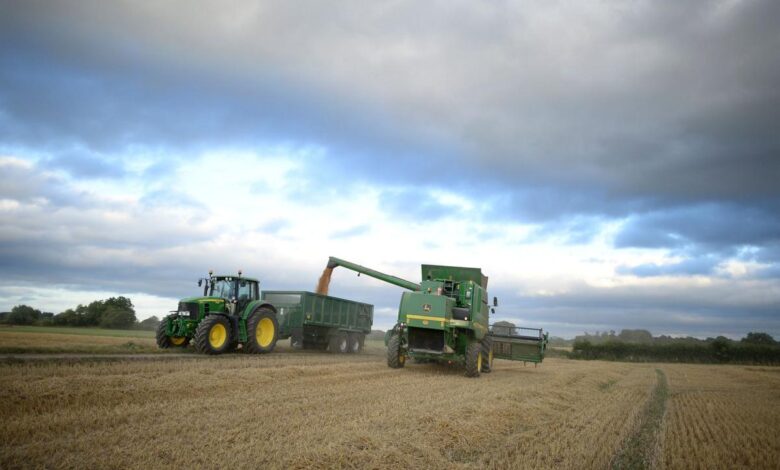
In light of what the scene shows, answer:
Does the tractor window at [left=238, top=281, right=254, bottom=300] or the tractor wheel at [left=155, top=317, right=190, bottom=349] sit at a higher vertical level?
the tractor window at [left=238, top=281, right=254, bottom=300]

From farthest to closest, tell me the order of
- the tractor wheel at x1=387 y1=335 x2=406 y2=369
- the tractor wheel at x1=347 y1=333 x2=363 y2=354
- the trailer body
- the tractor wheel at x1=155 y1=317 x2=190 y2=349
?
the tractor wheel at x1=347 y1=333 x2=363 y2=354
the trailer body
the tractor wheel at x1=155 y1=317 x2=190 y2=349
the tractor wheel at x1=387 y1=335 x2=406 y2=369

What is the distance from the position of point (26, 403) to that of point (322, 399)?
14.0ft

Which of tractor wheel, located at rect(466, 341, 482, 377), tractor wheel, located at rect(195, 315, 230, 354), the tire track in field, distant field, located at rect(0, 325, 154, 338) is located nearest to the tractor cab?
tractor wheel, located at rect(195, 315, 230, 354)

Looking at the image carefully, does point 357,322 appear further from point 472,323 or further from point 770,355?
point 770,355

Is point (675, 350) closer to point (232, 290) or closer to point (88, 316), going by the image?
point (232, 290)

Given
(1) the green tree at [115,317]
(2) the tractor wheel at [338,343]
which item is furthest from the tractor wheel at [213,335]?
(1) the green tree at [115,317]

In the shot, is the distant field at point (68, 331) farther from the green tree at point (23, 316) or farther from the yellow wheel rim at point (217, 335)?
the yellow wheel rim at point (217, 335)

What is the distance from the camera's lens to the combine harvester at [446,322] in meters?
14.2

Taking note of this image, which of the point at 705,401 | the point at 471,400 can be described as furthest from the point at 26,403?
the point at 705,401

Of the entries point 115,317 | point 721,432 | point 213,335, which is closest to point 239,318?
point 213,335

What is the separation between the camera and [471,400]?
9.33 meters

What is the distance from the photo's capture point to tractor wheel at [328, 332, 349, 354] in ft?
69.6

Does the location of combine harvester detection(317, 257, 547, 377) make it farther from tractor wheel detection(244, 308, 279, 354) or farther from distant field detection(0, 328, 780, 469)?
tractor wheel detection(244, 308, 279, 354)

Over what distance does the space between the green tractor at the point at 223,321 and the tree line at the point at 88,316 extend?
26115 millimetres
